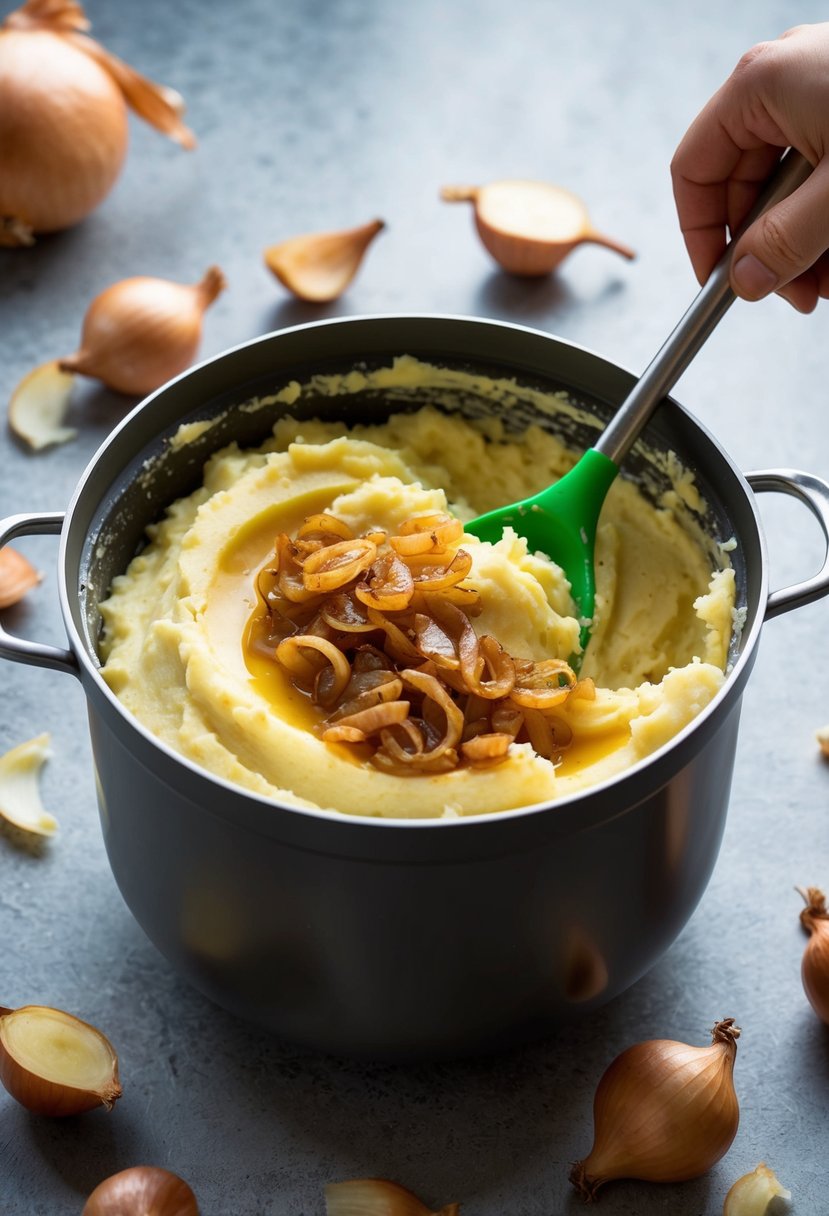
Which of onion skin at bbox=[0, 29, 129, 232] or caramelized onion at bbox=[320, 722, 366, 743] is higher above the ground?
caramelized onion at bbox=[320, 722, 366, 743]

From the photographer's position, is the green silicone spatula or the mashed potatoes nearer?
the mashed potatoes

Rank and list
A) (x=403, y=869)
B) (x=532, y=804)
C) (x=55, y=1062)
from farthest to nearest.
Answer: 1. (x=55, y=1062)
2. (x=532, y=804)
3. (x=403, y=869)

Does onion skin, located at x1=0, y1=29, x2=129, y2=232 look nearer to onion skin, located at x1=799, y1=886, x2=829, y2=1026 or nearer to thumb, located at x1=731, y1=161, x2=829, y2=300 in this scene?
thumb, located at x1=731, y1=161, x2=829, y2=300

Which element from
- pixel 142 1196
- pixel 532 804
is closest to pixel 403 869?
pixel 532 804

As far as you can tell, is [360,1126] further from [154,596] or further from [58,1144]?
[154,596]

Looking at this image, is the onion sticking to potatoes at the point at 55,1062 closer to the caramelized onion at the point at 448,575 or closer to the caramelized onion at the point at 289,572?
the caramelized onion at the point at 289,572

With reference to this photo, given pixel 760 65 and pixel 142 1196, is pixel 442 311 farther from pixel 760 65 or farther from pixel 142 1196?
pixel 142 1196

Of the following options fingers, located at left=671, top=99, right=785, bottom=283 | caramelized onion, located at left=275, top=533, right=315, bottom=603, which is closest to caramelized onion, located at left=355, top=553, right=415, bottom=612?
caramelized onion, located at left=275, top=533, right=315, bottom=603
